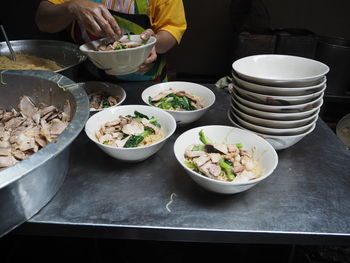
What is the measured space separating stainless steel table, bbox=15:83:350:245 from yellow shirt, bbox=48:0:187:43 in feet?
3.48

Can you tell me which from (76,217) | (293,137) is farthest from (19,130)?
(293,137)

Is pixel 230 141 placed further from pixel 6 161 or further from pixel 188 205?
pixel 6 161

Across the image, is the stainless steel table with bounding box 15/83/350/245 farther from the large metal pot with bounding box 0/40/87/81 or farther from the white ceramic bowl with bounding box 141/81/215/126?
the large metal pot with bounding box 0/40/87/81

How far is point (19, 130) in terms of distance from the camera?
1142 mm

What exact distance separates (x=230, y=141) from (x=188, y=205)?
0.37m

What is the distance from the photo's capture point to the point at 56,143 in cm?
82

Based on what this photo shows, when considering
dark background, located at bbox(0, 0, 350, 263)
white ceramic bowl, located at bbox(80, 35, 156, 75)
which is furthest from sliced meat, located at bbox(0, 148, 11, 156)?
dark background, located at bbox(0, 0, 350, 263)

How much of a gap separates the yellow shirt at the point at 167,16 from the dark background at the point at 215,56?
0.75m

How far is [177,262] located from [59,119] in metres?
1.26

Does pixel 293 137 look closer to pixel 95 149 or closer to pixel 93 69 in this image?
pixel 95 149

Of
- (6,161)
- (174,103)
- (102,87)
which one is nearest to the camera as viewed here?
(6,161)

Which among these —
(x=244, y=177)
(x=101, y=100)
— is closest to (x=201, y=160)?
(x=244, y=177)

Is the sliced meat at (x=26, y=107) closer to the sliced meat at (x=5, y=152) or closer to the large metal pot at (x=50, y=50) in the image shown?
the sliced meat at (x=5, y=152)

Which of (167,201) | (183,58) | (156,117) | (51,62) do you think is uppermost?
(51,62)
